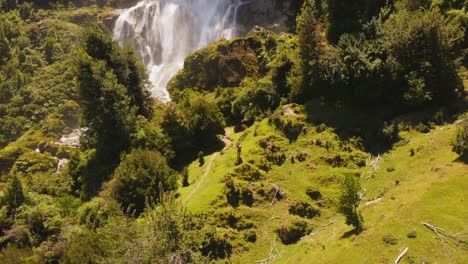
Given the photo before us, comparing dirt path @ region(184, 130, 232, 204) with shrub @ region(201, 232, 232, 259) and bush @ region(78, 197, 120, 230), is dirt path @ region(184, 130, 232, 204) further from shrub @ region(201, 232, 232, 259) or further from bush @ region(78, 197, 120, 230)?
shrub @ region(201, 232, 232, 259)

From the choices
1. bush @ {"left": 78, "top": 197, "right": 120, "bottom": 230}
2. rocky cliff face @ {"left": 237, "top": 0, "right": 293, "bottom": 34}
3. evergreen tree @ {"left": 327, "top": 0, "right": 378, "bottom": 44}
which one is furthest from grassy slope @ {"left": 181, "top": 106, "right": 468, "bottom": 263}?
rocky cliff face @ {"left": 237, "top": 0, "right": 293, "bottom": 34}

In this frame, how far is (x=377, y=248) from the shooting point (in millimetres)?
20312

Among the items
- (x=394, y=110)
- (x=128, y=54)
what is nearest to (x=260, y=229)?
(x=394, y=110)

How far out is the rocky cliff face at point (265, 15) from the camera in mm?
59281

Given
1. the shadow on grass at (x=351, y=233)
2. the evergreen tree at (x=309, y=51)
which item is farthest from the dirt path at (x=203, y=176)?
the shadow on grass at (x=351, y=233)

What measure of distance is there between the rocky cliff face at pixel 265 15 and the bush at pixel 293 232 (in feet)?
123

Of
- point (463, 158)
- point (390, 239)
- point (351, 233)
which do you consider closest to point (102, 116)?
point (351, 233)

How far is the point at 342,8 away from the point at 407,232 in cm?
2687

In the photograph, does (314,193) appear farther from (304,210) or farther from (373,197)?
(373,197)

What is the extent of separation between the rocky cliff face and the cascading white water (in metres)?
1.45

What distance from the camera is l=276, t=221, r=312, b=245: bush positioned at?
26453 millimetres

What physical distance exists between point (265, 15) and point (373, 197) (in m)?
41.2

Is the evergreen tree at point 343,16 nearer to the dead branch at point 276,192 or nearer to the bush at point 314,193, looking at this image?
the bush at point 314,193

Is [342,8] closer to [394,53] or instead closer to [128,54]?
[394,53]
